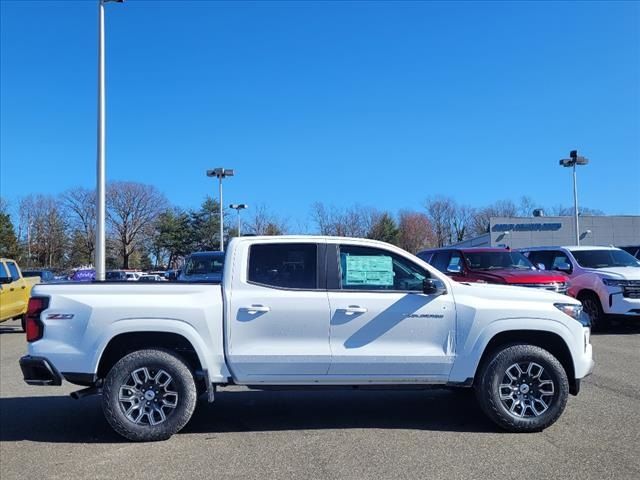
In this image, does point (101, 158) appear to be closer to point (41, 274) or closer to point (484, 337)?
point (41, 274)

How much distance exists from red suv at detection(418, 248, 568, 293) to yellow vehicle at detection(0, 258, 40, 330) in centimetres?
1040

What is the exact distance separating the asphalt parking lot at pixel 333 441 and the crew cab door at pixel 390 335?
62cm

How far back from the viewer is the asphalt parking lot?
4.74m

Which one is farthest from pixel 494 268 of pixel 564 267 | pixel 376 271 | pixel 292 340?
pixel 292 340

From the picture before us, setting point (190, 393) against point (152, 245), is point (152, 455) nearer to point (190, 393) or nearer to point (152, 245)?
point (190, 393)

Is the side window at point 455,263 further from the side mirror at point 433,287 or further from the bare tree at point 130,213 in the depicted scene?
the bare tree at point 130,213

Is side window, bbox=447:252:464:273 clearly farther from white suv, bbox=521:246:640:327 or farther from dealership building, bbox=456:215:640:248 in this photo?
dealership building, bbox=456:215:640:248

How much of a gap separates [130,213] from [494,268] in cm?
6462

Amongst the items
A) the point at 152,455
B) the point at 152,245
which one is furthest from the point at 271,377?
the point at 152,245

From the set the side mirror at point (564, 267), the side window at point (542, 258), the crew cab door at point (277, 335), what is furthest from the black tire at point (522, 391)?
the side window at point (542, 258)

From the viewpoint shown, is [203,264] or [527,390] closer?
[527,390]

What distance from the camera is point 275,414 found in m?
6.58

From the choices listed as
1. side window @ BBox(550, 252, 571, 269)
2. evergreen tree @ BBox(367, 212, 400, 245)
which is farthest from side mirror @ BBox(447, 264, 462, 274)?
evergreen tree @ BBox(367, 212, 400, 245)

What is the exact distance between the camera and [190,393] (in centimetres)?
559
